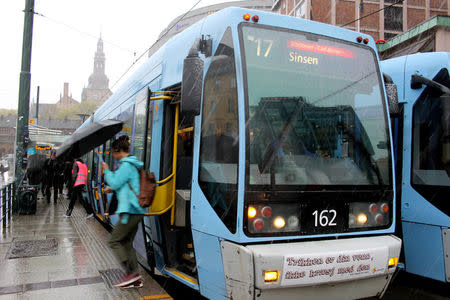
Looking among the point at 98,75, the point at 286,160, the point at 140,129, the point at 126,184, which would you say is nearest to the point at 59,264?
the point at 126,184

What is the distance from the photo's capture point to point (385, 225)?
4195mm

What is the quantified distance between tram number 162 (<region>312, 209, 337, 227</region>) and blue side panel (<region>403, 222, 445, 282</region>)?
1753 mm

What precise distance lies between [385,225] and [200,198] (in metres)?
1.87

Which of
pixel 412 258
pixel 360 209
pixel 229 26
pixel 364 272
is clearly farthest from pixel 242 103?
pixel 412 258

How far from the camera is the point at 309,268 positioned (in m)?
3.47

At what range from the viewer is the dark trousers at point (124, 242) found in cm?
458

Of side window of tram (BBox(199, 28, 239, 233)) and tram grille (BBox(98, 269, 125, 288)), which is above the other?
side window of tram (BBox(199, 28, 239, 233))

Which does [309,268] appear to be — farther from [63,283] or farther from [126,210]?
[63,283]

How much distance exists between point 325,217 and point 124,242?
7.32 feet

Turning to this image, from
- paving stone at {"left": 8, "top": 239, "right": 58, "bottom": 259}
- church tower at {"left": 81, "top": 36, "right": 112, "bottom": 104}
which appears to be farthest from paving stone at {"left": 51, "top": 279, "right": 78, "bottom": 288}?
church tower at {"left": 81, "top": 36, "right": 112, "bottom": 104}

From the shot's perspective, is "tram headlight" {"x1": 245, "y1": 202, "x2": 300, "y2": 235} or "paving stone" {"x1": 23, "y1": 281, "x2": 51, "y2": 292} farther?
"paving stone" {"x1": 23, "y1": 281, "x2": 51, "y2": 292}

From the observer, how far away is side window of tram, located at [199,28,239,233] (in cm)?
366

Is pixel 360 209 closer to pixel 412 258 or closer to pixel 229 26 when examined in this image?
pixel 412 258

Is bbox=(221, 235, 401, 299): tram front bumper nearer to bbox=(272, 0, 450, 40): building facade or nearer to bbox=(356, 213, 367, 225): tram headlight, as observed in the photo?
bbox=(356, 213, 367, 225): tram headlight
